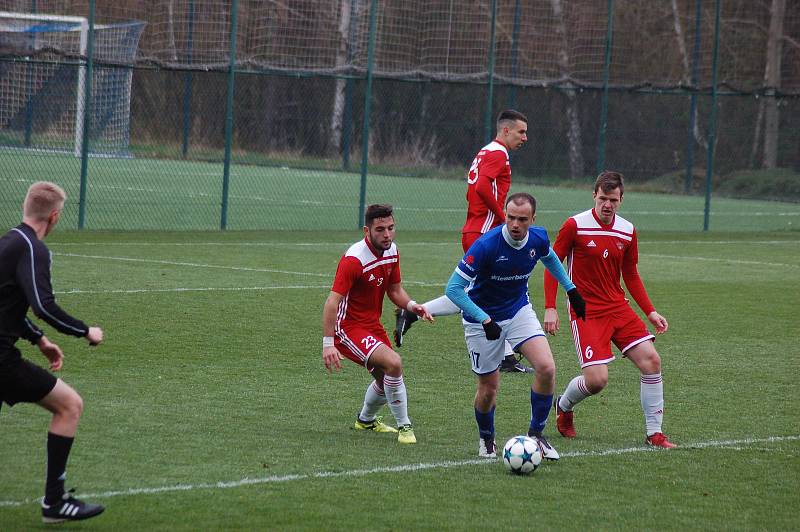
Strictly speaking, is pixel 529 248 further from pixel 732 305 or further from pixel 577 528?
pixel 732 305

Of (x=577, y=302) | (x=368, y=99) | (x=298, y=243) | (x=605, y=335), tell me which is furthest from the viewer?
(x=368, y=99)

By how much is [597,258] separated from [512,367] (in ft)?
8.64

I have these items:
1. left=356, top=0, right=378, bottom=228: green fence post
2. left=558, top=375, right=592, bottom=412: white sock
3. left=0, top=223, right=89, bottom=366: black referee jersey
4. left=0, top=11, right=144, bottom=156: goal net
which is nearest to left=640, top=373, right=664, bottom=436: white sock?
left=558, top=375, right=592, bottom=412: white sock

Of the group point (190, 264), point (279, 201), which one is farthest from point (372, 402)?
point (279, 201)

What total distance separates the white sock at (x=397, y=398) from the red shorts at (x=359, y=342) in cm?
22

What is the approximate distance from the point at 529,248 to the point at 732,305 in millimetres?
7702

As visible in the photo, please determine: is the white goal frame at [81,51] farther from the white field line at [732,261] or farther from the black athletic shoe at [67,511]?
the black athletic shoe at [67,511]

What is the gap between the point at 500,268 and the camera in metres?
7.67

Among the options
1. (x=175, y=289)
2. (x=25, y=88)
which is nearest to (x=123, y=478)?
(x=175, y=289)

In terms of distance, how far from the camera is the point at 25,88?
74.1ft

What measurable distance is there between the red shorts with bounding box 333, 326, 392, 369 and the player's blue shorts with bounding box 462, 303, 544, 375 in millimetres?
616

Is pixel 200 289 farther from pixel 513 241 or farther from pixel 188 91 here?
pixel 188 91

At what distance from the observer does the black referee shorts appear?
5773 mm

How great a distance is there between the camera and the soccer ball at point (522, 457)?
698cm
